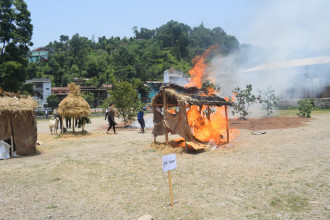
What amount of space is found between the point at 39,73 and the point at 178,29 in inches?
1745

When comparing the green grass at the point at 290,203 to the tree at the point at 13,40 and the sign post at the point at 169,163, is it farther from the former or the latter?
the tree at the point at 13,40

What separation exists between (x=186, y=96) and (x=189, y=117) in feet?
5.58

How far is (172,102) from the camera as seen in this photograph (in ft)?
43.7

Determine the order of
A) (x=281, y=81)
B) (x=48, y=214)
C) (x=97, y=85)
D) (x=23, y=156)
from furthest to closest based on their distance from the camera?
(x=97, y=85), (x=281, y=81), (x=23, y=156), (x=48, y=214)

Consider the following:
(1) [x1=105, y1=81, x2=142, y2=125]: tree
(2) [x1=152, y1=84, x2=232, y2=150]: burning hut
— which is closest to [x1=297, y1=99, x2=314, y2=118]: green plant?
Result: (2) [x1=152, y1=84, x2=232, y2=150]: burning hut

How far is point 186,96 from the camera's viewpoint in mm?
11695

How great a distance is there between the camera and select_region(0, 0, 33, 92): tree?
30.5m

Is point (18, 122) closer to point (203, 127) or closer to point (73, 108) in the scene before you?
point (73, 108)

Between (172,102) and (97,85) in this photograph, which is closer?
(172,102)

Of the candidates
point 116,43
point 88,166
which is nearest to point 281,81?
point 88,166

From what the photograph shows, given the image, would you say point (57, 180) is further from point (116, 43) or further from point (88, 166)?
point (116, 43)

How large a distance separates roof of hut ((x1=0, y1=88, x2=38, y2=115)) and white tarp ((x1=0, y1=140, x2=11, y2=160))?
4.37ft

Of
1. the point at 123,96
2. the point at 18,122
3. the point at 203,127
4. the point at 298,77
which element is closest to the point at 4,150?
the point at 18,122

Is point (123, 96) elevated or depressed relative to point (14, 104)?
elevated
